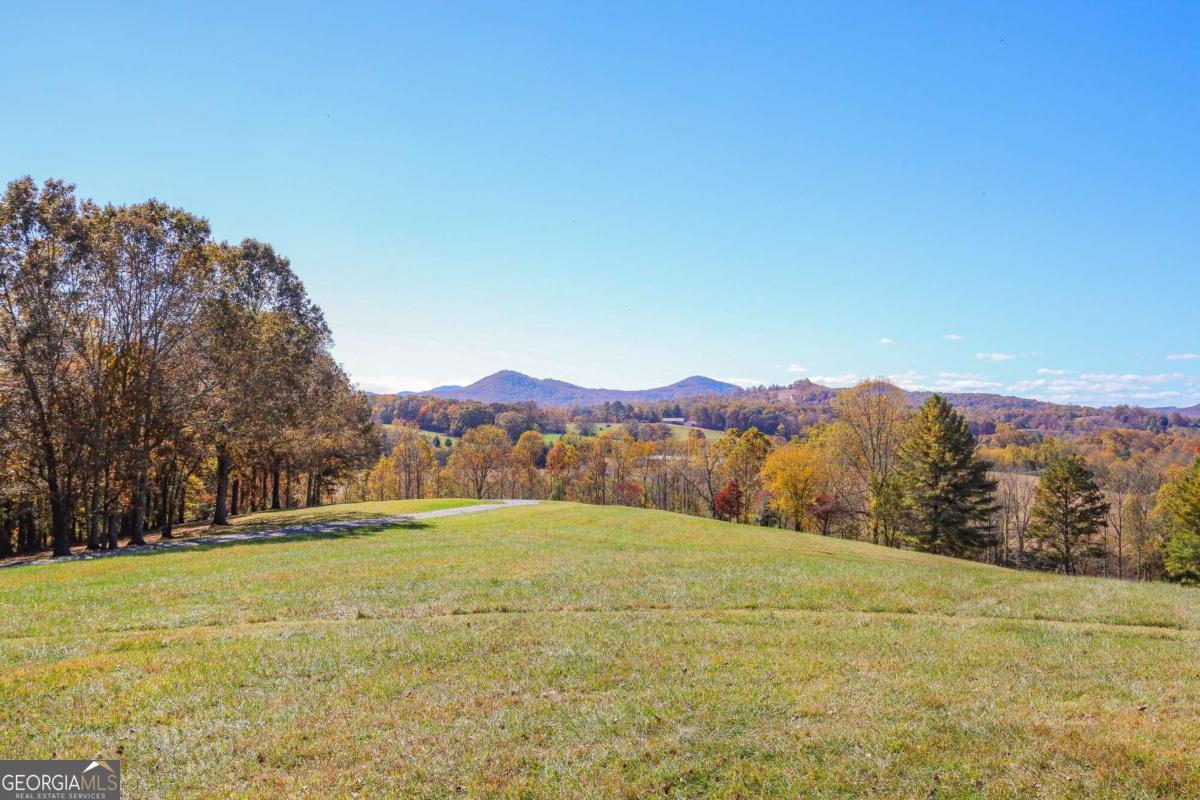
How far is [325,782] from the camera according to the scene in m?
5.67

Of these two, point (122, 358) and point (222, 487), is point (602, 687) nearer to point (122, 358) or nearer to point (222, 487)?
point (122, 358)

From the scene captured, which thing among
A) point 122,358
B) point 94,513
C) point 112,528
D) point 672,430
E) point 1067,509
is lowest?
point 1067,509

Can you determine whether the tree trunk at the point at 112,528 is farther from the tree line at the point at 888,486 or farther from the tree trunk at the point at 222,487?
the tree line at the point at 888,486

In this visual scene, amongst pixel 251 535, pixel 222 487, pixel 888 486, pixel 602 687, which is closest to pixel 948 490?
pixel 888 486

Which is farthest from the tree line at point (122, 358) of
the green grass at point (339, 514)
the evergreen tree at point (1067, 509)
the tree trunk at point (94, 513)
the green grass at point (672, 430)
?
the green grass at point (672, 430)

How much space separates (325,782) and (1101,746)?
763 cm

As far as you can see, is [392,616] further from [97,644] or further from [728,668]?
[728,668]

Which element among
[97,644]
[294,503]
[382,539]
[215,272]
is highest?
[215,272]

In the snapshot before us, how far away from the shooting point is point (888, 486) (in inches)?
2005

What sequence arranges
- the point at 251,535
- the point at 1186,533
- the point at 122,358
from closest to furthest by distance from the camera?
1. the point at 122,358
2. the point at 251,535
3. the point at 1186,533

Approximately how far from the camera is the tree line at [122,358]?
25.2 meters

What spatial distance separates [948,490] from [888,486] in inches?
195

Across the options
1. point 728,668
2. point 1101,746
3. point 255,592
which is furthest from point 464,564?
point 1101,746

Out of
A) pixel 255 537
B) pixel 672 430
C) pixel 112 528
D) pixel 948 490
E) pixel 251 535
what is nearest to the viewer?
pixel 255 537
